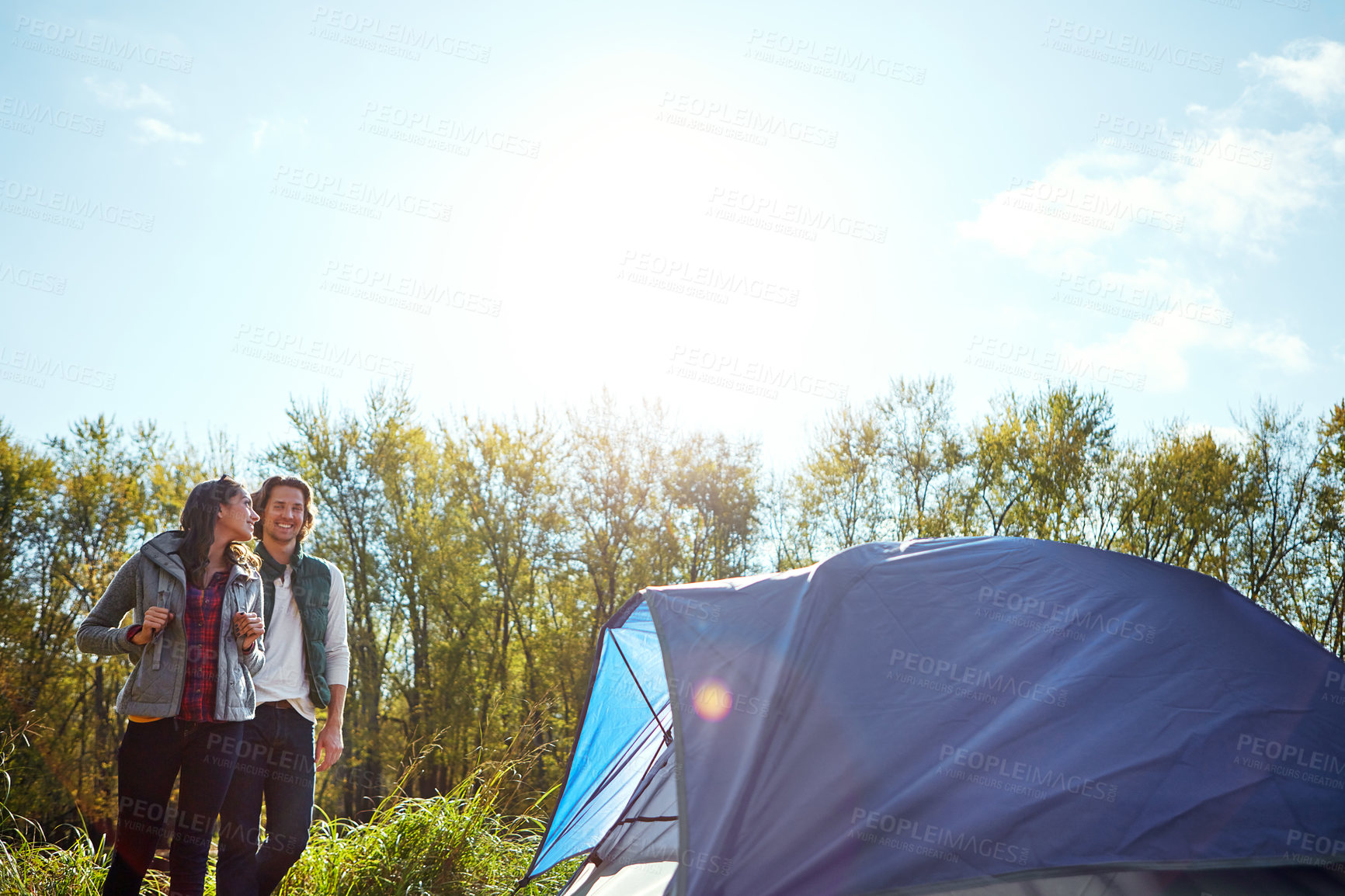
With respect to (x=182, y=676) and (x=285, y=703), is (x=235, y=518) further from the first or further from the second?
(x=285, y=703)

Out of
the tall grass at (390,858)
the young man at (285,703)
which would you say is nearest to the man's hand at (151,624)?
the young man at (285,703)

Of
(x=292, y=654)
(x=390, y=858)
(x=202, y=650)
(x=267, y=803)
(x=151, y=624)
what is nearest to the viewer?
(x=151, y=624)

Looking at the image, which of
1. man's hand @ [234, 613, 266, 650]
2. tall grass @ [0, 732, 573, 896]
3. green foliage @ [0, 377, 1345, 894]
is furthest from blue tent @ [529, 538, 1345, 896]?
green foliage @ [0, 377, 1345, 894]

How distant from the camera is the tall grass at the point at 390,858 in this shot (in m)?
3.25

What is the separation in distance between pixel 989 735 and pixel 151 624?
272 centimetres

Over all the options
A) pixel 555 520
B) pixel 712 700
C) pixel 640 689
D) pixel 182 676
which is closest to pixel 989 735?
pixel 712 700

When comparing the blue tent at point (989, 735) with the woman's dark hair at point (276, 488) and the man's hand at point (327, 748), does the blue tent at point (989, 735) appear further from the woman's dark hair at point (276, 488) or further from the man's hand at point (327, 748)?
the woman's dark hair at point (276, 488)

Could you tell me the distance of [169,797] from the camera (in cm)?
256

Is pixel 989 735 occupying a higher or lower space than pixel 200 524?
lower

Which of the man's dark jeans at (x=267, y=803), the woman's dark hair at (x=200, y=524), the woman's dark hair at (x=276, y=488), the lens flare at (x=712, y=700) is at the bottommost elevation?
the man's dark jeans at (x=267, y=803)

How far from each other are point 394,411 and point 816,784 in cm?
1733

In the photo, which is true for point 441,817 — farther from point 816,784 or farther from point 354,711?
point 354,711

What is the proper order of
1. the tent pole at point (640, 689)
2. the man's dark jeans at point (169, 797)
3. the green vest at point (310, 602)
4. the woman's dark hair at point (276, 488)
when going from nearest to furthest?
1. the man's dark jeans at point (169, 797)
2. the green vest at point (310, 602)
3. the woman's dark hair at point (276, 488)
4. the tent pole at point (640, 689)

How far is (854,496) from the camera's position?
1803cm
